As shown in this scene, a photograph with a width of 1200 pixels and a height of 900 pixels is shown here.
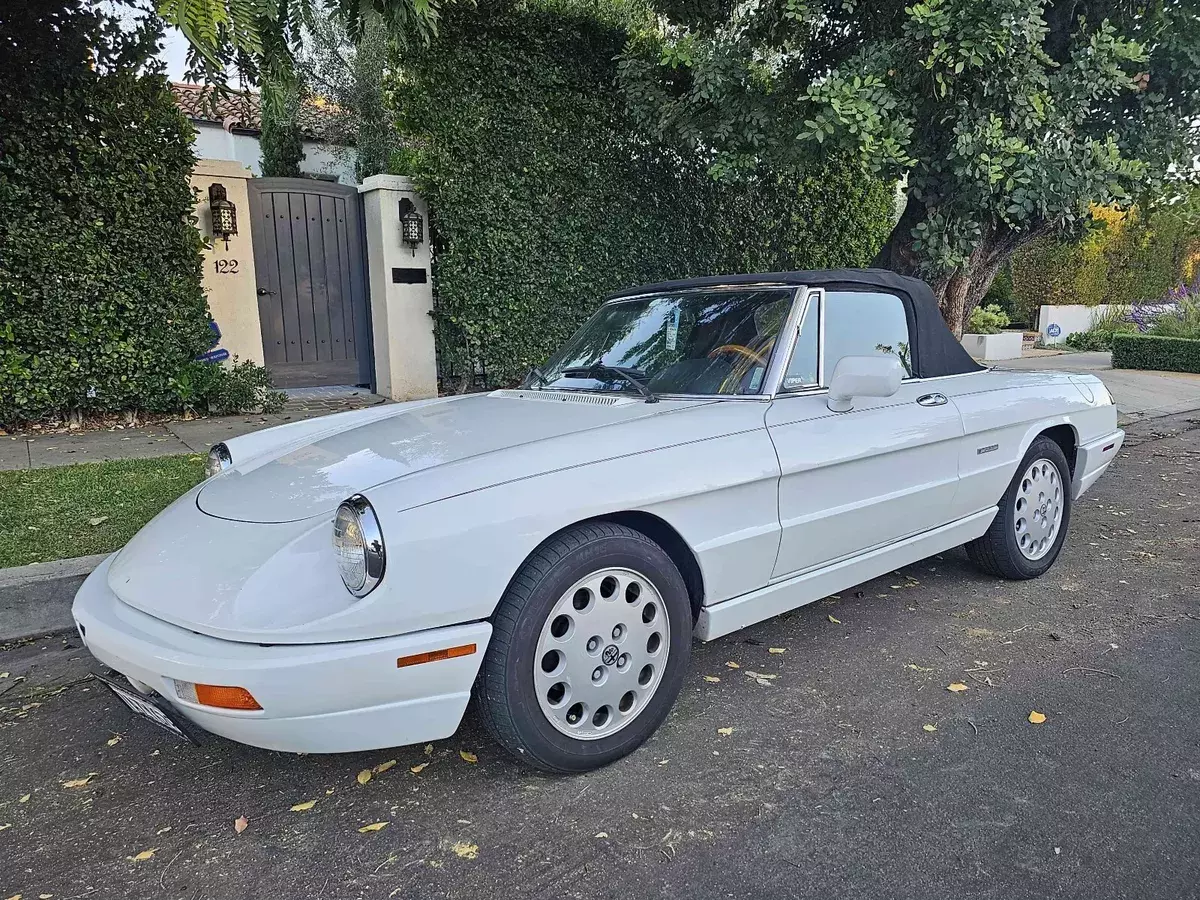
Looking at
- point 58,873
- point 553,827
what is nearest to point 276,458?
point 58,873

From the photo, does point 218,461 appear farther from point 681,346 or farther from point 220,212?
point 220,212

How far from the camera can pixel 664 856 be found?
2131 mm

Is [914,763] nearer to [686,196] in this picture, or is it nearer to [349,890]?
[349,890]

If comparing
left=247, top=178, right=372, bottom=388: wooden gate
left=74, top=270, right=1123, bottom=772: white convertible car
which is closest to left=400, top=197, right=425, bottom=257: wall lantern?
left=247, top=178, right=372, bottom=388: wooden gate

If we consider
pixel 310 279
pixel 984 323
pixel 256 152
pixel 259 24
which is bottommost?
pixel 984 323

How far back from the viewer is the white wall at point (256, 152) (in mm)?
17219

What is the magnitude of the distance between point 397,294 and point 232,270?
1681 mm

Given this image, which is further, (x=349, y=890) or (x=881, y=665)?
(x=881, y=665)

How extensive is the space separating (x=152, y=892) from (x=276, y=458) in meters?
1.49

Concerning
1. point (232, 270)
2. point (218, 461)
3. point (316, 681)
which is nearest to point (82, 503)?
point (218, 461)

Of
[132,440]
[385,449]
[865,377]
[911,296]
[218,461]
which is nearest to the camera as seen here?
[385,449]

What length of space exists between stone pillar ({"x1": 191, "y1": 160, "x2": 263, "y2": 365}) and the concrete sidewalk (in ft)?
3.17

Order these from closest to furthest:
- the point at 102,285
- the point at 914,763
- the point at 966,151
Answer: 1. the point at 914,763
2. the point at 966,151
3. the point at 102,285

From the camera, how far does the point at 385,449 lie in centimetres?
279
